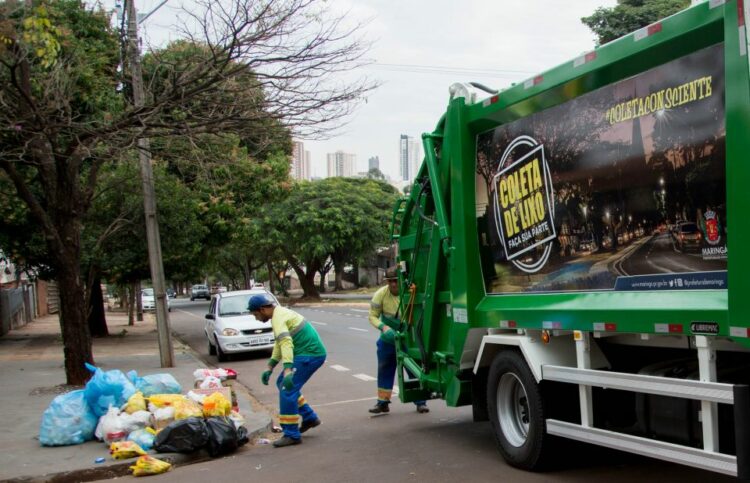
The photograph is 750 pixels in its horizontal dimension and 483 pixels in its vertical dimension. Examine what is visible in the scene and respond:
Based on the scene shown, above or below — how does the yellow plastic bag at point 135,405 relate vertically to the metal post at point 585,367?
below

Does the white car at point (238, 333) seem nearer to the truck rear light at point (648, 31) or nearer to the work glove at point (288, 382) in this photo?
the work glove at point (288, 382)

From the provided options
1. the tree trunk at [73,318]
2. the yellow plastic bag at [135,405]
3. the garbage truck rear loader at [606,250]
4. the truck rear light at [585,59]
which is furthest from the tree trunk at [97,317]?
the truck rear light at [585,59]

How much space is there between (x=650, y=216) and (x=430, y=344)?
311 cm

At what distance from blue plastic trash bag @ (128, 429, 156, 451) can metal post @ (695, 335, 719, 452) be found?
17.1 feet

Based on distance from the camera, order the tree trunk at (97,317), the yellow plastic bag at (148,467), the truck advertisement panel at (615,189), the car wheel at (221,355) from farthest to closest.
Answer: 1. the tree trunk at (97,317)
2. the car wheel at (221,355)
3. the yellow plastic bag at (148,467)
4. the truck advertisement panel at (615,189)

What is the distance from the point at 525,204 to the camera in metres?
5.83

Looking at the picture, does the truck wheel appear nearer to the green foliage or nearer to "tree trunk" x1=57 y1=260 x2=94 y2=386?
"tree trunk" x1=57 y1=260 x2=94 y2=386

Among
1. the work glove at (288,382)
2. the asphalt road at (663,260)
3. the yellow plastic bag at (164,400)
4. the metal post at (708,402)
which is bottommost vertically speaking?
the yellow plastic bag at (164,400)

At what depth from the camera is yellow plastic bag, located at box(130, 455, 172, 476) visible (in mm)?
6734

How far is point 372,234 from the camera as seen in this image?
1666 inches

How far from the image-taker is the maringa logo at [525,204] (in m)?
5.58

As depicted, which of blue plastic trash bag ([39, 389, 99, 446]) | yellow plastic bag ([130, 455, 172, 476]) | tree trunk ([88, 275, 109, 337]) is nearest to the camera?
yellow plastic bag ([130, 455, 172, 476])

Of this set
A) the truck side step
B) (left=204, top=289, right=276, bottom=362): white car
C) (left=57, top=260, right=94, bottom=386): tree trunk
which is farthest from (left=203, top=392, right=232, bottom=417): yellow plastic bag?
(left=204, top=289, right=276, bottom=362): white car

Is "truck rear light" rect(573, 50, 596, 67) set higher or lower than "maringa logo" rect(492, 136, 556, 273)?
higher
